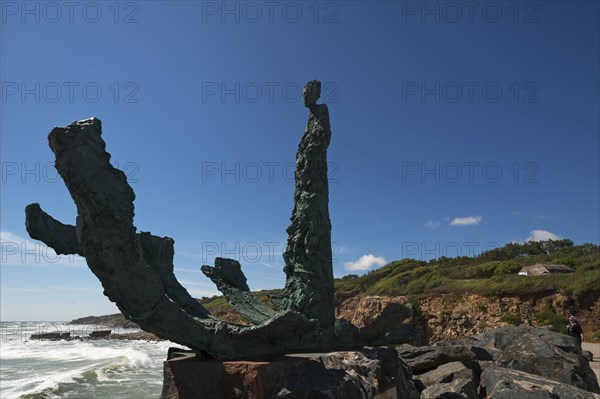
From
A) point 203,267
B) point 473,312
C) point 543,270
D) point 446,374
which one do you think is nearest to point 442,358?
point 446,374

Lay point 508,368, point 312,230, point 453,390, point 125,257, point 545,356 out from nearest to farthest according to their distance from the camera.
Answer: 1. point 125,257
2. point 453,390
3. point 312,230
4. point 508,368
5. point 545,356

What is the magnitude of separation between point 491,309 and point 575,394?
51.9 feet

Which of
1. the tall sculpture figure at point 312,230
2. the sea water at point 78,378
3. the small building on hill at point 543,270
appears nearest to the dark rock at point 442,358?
the tall sculpture figure at point 312,230

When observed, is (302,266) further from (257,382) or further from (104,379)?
(104,379)

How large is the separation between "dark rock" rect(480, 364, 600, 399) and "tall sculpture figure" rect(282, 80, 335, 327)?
2580mm

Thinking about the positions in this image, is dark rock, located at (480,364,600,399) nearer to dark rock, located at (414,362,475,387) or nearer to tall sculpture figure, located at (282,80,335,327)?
dark rock, located at (414,362,475,387)

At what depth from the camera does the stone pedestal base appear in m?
4.41

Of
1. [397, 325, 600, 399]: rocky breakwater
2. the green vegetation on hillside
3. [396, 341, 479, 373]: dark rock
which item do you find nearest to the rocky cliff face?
the green vegetation on hillside

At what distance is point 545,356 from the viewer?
7.82 metres

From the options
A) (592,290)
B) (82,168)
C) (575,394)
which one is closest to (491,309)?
(592,290)

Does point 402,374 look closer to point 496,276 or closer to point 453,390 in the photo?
point 453,390

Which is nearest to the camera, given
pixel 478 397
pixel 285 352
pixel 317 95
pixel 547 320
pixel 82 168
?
pixel 82 168

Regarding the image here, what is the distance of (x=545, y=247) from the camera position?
118 ft

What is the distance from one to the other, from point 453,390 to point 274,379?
292 centimetres
